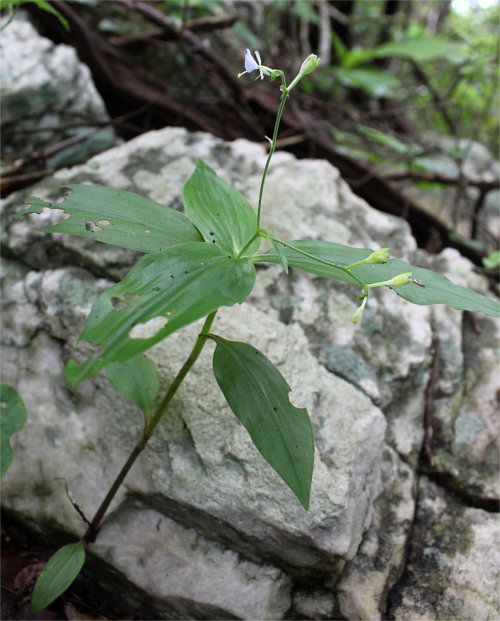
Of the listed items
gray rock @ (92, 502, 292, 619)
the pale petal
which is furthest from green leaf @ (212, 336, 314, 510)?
the pale petal

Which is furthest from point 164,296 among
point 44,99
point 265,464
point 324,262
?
point 44,99

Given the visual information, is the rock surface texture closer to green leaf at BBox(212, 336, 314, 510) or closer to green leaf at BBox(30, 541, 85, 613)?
green leaf at BBox(30, 541, 85, 613)

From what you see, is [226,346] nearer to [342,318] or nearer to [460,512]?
[342,318]

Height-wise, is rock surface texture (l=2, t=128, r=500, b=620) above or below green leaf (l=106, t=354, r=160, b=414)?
below

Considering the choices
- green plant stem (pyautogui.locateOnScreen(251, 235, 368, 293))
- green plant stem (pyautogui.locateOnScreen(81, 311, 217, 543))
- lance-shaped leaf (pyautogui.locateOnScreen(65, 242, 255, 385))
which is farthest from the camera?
green plant stem (pyautogui.locateOnScreen(81, 311, 217, 543))

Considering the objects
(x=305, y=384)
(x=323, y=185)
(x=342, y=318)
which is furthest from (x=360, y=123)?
(x=305, y=384)

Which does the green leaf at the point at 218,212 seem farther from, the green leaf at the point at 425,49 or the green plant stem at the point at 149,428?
the green leaf at the point at 425,49
